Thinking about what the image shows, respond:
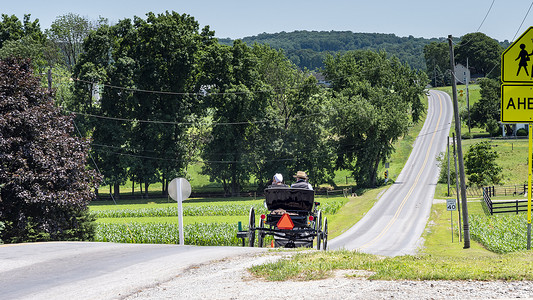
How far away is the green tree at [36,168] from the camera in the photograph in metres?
24.2

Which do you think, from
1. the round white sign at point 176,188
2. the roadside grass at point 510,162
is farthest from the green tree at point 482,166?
the round white sign at point 176,188

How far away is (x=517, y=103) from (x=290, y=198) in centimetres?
657

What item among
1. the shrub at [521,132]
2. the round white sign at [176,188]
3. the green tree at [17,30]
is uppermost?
the green tree at [17,30]

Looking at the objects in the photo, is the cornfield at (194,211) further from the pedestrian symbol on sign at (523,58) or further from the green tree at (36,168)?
the pedestrian symbol on sign at (523,58)

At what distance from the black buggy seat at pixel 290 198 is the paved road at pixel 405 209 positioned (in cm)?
235

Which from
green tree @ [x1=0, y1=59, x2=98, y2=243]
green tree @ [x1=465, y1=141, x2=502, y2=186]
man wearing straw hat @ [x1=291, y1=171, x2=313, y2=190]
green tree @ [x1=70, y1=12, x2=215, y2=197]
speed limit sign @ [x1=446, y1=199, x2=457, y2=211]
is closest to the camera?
man wearing straw hat @ [x1=291, y1=171, x2=313, y2=190]

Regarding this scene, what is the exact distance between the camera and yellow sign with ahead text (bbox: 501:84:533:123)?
12867 mm

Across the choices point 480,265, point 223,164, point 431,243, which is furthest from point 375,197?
point 480,265

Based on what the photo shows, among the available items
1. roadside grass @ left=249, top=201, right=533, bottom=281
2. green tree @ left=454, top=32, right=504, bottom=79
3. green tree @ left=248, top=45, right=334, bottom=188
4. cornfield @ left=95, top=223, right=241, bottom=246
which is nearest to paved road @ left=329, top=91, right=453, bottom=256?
roadside grass @ left=249, top=201, right=533, bottom=281

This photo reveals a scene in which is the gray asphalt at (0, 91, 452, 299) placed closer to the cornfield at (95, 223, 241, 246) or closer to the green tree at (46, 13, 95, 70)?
the cornfield at (95, 223, 241, 246)

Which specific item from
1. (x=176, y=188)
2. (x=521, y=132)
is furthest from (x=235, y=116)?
(x=176, y=188)

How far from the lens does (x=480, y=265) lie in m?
10.1

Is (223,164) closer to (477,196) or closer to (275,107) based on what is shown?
(275,107)

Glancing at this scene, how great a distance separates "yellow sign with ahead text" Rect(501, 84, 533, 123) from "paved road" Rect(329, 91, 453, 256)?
16.7ft
